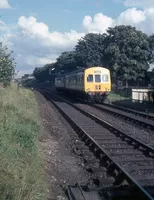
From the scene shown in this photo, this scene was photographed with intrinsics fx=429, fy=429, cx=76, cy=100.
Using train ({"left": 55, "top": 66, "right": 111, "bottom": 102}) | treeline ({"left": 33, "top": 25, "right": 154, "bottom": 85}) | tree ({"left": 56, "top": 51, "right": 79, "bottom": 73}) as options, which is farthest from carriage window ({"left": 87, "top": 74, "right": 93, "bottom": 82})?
tree ({"left": 56, "top": 51, "right": 79, "bottom": 73})

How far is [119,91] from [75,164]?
37962 millimetres

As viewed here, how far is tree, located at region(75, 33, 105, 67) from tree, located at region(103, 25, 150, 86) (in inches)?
847

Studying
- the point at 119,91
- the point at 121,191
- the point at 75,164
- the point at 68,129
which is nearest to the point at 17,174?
the point at 121,191

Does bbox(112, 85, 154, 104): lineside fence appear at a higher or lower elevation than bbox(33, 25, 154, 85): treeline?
lower

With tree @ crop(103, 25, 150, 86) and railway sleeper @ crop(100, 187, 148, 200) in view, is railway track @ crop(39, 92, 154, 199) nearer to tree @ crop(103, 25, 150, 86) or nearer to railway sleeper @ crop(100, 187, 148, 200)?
railway sleeper @ crop(100, 187, 148, 200)

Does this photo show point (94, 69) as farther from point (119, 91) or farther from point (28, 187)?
point (28, 187)

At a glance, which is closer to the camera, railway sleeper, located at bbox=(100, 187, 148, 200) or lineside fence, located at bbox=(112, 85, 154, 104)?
railway sleeper, located at bbox=(100, 187, 148, 200)

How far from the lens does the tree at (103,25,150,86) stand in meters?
55.9

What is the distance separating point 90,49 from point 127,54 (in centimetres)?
2811

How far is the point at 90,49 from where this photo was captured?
3354 inches

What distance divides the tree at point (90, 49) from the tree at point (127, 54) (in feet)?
70.6

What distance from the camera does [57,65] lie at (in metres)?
109

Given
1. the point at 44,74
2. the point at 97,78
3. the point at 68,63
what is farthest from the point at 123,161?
the point at 44,74

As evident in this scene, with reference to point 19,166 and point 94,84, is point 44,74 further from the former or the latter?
point 19,166
